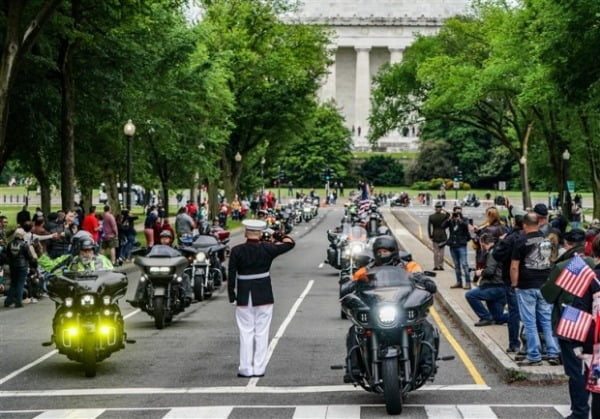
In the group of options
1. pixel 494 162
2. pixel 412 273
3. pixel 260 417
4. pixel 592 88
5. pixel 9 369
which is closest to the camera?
pixel 260 417

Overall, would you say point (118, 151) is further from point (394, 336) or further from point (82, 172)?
point (394, 336)

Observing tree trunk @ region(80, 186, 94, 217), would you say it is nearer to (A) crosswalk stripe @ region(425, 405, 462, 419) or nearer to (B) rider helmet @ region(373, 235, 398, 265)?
(B) rider helmet @ region(373, 235, 398, 265)

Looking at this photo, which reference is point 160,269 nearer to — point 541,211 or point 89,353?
point 89,353

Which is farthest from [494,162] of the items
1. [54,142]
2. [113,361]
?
[113,361]

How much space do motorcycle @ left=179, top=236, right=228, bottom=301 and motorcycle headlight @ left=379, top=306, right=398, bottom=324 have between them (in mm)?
13840

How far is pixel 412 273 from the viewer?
1422 cm

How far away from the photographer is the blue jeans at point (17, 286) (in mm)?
26031

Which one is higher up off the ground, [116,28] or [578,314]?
[116,28]

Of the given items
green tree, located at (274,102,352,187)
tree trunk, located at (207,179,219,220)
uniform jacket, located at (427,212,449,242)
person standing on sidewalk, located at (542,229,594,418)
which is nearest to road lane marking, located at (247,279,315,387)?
uniform jacket, located at (427,212,449,242)

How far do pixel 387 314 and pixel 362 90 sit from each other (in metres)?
160

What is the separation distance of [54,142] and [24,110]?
12.0 ft

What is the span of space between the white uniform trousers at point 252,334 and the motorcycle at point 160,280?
235 inches

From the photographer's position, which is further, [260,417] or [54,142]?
[54,142]

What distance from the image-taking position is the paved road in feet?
42.8
